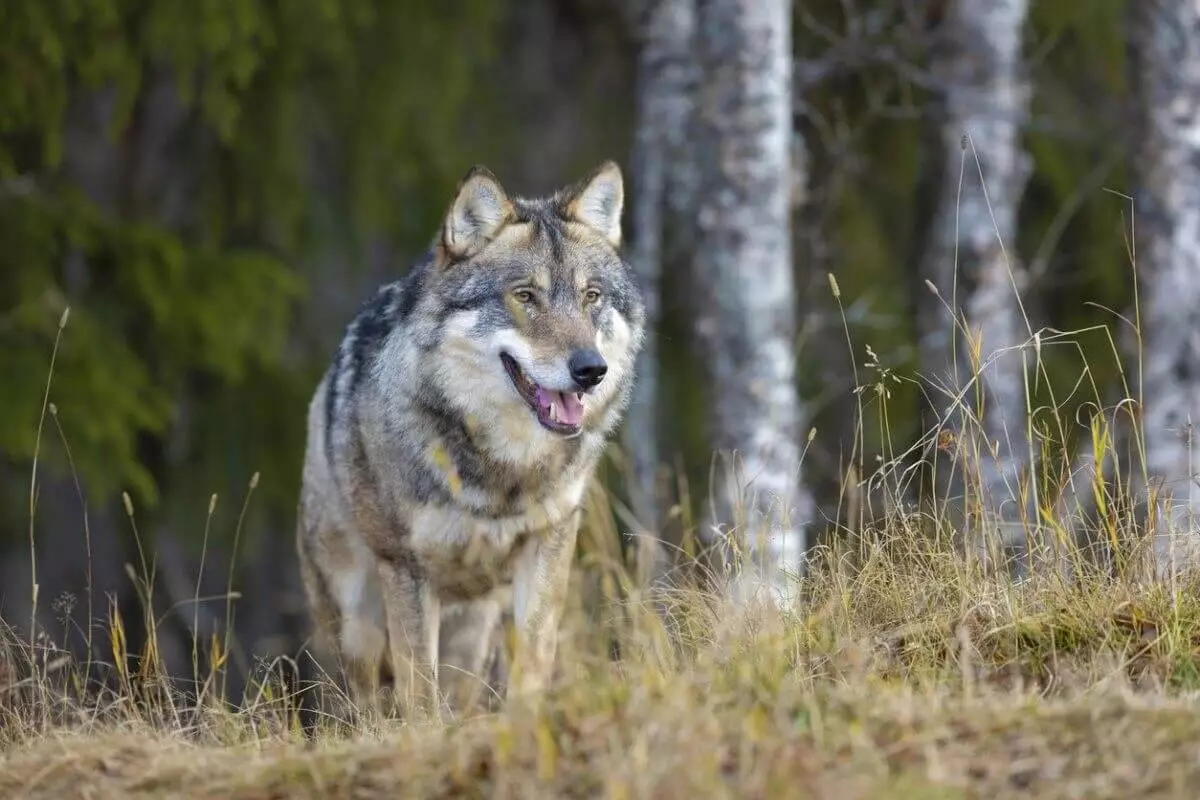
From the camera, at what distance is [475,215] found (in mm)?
5809

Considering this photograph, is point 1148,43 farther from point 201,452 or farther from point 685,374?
point 201,452

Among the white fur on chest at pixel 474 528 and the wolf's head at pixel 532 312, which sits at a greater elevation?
the wolf's head at pixel 532 312

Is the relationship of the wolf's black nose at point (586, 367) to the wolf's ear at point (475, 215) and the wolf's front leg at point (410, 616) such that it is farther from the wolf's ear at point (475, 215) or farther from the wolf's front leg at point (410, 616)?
the wolf's front leg at point (410, 616)

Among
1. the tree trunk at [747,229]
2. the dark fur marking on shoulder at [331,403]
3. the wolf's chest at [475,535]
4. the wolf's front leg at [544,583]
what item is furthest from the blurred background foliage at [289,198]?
the wolf's front leg at [544,583]

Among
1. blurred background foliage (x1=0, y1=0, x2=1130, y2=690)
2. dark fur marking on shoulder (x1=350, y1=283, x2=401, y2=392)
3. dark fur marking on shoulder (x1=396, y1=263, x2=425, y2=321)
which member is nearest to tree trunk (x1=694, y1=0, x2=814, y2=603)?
blurred background foliage (x1=0, y1=0, x2=1130, y2=690)

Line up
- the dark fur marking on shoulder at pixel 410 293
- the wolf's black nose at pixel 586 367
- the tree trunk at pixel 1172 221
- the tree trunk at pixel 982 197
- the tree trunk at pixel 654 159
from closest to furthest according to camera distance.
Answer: the wolf's black nose at pixel 586 367 < the dark fur marking on shoulder at pixel 410 293 < the tree trunk at pixel 1172 221 < the tree trunk at pixel 982 197 < the tree trunk at pixel 654 159

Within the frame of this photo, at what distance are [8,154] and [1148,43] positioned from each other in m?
6.30

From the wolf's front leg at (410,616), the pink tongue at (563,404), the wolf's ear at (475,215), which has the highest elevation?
the wolf's ear at (475,215)

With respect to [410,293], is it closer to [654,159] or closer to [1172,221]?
[1172,221]

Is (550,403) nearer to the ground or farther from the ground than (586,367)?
nearer to the ground

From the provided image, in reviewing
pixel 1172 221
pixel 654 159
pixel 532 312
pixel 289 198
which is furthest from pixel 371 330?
pixel 289 198

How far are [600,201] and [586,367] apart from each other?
2.98 feet

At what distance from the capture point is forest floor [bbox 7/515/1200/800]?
3.22m

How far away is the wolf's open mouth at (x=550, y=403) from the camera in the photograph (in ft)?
17.8
